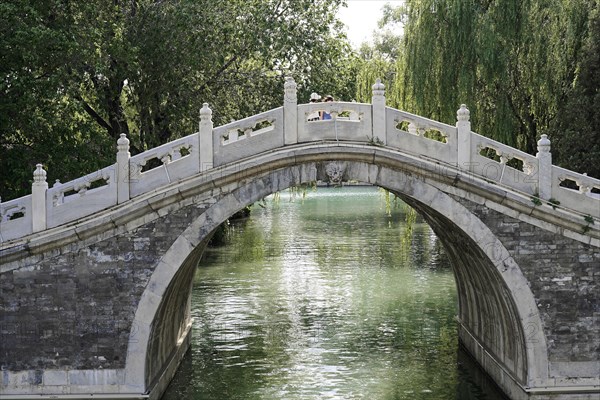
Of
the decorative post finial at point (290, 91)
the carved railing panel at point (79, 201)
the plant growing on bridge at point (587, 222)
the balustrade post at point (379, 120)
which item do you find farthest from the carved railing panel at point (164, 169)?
the plant growing on bridge at point (587, 222)

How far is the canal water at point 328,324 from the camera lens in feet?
50.5

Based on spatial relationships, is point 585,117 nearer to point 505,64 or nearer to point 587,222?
point 505,64

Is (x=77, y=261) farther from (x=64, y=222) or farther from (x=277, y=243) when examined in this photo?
(x=277, y=243)

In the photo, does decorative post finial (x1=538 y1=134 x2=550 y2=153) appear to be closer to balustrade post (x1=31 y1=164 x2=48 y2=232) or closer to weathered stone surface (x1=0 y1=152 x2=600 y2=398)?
weathered stone surface (x1=0 y1=152 x2=600 y2=398)

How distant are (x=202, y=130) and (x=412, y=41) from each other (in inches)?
379

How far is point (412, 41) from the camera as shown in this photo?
2177 cm

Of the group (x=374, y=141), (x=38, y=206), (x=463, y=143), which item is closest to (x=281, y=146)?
(x=374, y=141)

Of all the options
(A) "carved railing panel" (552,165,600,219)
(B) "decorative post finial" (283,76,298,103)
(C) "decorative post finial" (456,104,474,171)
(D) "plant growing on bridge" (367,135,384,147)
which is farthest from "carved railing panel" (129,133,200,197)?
(A) "carved railing panel" (552,165,600,219)

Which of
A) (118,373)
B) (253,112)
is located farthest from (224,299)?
(118,373)

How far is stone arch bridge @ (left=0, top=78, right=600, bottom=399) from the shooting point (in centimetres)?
1325

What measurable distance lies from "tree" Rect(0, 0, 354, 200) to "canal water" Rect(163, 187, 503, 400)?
4034 millimetres

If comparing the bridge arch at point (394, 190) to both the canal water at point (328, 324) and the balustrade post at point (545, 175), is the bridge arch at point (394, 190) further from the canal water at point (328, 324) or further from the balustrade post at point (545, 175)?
the canal water at point (328, 324)

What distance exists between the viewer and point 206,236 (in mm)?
13430

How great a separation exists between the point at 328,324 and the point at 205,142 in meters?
7.74
